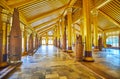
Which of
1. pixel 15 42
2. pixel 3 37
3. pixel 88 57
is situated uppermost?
pixel 3 37

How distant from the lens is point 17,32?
587cm

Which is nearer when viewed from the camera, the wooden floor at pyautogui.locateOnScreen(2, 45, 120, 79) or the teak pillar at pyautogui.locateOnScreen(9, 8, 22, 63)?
the wooden floor at pyautogui.locateOnScreen(2, 45, 120, 79)

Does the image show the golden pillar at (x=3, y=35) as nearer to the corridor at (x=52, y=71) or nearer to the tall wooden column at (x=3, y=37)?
the tall wooden column at (x=3, y=37)

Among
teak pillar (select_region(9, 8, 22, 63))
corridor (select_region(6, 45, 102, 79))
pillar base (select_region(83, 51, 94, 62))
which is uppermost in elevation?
teak pillar (select_region(9, 8, 22, 63))

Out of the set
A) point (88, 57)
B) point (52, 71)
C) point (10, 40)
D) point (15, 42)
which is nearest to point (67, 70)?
point (52, 71)

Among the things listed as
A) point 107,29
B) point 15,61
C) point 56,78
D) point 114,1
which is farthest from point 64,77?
point 107,29

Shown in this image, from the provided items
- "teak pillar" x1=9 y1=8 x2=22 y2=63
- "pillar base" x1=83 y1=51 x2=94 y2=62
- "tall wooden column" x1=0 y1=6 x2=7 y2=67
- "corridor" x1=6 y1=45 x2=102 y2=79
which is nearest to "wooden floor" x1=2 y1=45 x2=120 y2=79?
"corridor" x1=6 y1=45 x2=102 y2=79

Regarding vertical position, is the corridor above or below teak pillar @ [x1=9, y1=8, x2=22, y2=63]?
below

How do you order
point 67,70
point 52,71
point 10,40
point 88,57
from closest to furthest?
point 52,71, point 67,70, point 10,40, point 88,57

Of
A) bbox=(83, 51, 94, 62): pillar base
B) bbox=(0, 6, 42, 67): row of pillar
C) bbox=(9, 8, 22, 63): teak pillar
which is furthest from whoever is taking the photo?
bbox=(83, 51, 94, 62): pillar base

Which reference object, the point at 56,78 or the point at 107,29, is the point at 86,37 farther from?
the point at 107,29

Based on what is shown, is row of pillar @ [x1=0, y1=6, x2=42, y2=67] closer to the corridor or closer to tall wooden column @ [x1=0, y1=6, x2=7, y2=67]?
tall wooden column @ [x1=0, y1=6, x2=7, y2=67]

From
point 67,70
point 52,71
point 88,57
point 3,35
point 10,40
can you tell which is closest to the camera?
point 52,71

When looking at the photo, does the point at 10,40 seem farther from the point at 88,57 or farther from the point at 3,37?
the point at 88,57
